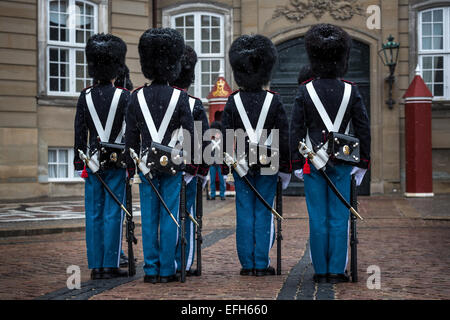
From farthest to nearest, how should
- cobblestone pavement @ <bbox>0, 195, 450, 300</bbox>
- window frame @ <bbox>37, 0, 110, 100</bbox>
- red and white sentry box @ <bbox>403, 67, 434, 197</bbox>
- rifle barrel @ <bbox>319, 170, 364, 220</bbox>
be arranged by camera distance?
1. window frame @ <bbox>37, 0, 110, 100</bbox>
2. red and white sentry box @ <bbox>403, 67, 434, 197</bbox>
3. rifle barrel @ <bbox>319, 170, 364, 220</bbox>
4. cobblestone pavement @ <bbox>0, 195, 450, 300</bbox>

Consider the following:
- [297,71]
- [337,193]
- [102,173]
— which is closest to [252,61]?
[337,193]

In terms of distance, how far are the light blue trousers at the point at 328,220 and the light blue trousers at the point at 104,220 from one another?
1.67m

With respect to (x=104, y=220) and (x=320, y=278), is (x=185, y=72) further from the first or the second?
(x=320, y=278)

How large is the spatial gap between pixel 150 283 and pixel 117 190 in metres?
0.99

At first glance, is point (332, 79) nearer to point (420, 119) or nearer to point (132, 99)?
point (132, 99)

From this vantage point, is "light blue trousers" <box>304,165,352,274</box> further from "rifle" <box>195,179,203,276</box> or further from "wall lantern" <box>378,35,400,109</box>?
"wall lantern" <box>378,35,400,109</box>

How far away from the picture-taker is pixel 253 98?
682 centimetres

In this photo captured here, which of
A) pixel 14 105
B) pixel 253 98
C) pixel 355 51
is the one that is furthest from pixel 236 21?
pixel 253 98

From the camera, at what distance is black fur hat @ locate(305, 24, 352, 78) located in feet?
21.4

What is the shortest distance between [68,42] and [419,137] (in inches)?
316

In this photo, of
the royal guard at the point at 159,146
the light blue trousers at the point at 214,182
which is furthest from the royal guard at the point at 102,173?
the light blue trousers at the point at 214,182

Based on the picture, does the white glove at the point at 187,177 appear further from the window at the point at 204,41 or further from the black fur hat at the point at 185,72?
the window at the point at 204,41

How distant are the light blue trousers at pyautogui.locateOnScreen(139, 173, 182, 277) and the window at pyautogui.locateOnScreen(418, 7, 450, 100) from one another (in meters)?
13.5

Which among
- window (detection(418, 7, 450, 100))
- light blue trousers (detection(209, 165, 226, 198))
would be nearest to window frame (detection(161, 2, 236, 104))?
light blue trousers (detection(209, 165, 226, 198))
